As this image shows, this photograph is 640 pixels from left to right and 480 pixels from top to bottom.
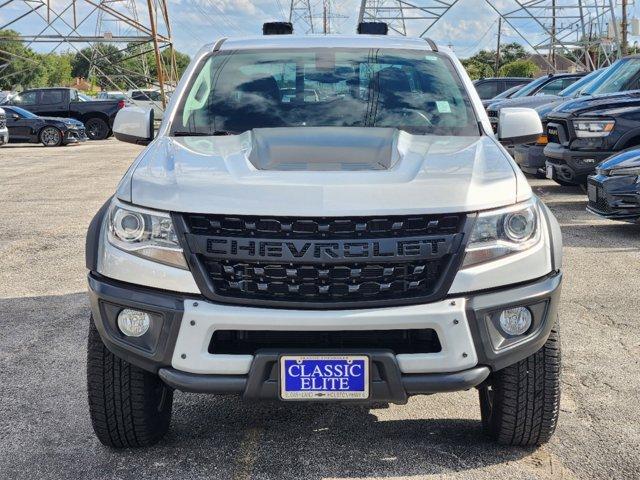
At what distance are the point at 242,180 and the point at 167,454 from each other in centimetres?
125

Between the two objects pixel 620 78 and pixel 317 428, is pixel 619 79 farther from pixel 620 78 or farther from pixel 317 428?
pixel 317 428

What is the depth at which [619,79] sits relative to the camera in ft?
37.9

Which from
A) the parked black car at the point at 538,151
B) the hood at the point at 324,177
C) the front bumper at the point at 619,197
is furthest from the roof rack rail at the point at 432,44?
the parked black car at the point at 538,151

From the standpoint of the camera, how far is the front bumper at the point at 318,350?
3037 millimetres

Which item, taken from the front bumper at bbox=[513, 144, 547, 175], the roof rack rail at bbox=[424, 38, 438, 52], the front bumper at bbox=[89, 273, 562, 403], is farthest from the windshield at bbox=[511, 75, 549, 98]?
the front bumper at bbox=[89, 273, 562, 403]

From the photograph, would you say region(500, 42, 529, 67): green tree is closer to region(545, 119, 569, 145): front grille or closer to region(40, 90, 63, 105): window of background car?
region(40, 90, 63, 105): window of background car

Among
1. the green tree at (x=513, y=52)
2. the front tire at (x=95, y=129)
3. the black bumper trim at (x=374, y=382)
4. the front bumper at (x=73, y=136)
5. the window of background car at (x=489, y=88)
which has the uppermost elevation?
the black bumper trim at (x=374, y=382)

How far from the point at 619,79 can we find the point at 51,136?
58.0ft

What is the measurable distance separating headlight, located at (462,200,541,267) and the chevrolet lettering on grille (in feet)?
0.38

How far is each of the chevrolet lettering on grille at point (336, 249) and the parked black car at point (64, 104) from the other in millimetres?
25980

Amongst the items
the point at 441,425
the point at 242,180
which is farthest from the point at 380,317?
the point at 441,425

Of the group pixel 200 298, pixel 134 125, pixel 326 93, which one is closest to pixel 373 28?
pixel 326 93

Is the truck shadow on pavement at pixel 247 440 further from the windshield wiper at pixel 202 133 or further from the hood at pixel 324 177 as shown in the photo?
the windshield wiper at pixel 202 133

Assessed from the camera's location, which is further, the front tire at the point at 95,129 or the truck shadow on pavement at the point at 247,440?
the front tire at the point at 95,129
